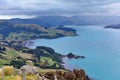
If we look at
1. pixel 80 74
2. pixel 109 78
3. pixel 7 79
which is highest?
pixel 109 78

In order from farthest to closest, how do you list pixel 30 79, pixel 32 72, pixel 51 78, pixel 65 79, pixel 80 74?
1. pixel 80 74
2. pixel 65 79
3. pixel 51 78
4. pixel 32 72
5. pixel 30 79

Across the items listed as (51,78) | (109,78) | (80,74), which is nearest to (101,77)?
(109,78)

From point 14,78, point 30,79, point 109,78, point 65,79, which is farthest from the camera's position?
point 109,78

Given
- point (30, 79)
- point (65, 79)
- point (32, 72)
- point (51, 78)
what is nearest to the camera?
point (30, 79)

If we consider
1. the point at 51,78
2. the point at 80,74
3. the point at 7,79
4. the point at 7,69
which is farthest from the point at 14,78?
the point at 80,74

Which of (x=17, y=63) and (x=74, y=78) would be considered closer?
(x=74, y=78)

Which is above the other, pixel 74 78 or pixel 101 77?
pixel 101 77

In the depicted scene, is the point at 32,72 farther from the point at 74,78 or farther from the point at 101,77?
the point at 101,77

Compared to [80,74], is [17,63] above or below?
above

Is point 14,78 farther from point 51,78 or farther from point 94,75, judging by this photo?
point 94,75
